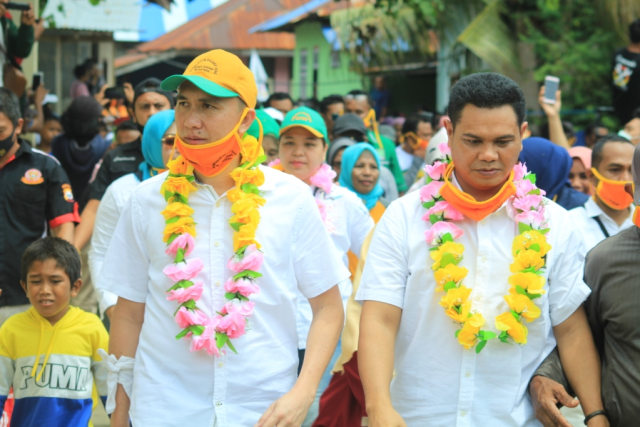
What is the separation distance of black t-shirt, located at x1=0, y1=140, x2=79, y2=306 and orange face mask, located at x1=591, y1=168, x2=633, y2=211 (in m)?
3.68

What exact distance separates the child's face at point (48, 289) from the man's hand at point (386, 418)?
2.91m

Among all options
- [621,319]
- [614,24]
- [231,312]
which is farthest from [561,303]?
[614,24]

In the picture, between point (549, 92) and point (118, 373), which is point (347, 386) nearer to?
point (118, 373)

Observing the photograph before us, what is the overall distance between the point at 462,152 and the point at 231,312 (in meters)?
1.10

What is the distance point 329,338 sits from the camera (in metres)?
4.02

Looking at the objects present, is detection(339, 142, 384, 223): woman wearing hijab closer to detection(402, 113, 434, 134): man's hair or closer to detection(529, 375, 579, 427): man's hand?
detection(402, 113, 434, 134): man's hair

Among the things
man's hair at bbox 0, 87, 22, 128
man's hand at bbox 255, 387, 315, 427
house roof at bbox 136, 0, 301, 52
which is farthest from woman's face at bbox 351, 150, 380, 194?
house roof at bbox 136, 0, 301, 52

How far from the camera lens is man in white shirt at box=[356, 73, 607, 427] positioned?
381cm

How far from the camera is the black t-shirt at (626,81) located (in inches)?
445

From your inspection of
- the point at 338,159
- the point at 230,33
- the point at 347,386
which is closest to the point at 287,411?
the point at 347,386

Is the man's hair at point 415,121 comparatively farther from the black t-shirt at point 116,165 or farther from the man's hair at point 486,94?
the man's hair at point 486,94

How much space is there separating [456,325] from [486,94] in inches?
35.5

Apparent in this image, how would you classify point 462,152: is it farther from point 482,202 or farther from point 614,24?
point 614,24

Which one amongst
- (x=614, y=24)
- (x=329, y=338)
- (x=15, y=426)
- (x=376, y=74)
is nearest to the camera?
(x=329, y=338)
